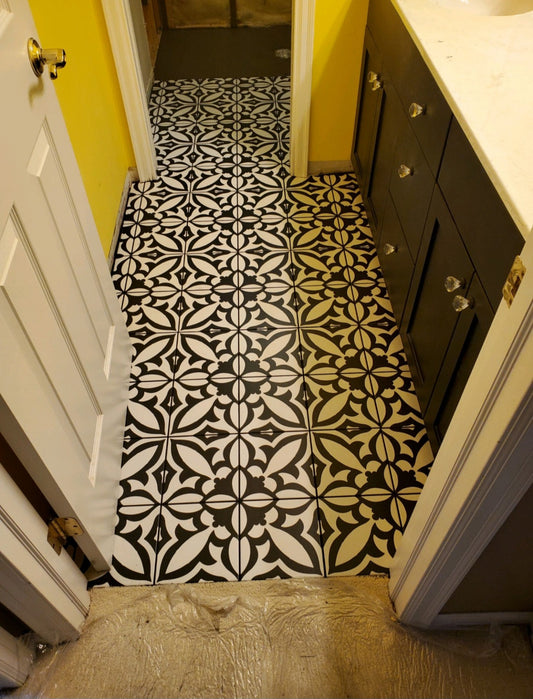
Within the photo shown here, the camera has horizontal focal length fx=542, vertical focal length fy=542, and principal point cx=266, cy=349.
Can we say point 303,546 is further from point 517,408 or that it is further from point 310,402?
point 517,408

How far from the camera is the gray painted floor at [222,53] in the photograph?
3.27 metres

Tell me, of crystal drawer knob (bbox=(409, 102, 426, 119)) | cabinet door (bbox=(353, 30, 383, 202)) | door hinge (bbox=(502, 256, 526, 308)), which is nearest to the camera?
door hinge (bbox=(502, 256, 526, 308))

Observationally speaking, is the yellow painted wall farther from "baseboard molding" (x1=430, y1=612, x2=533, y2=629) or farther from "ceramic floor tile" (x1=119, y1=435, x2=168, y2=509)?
"baseboard molding" (x1=430, y1=612, x2=533, y2=629)

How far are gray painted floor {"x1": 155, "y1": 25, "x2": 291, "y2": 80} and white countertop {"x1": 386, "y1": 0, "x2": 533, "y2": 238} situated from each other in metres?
1.94

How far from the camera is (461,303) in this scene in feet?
3.74

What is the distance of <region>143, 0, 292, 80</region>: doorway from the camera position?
3.30 metres

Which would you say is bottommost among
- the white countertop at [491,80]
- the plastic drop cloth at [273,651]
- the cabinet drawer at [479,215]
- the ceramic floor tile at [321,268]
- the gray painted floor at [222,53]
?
the plastic drop cloth at [273,651]

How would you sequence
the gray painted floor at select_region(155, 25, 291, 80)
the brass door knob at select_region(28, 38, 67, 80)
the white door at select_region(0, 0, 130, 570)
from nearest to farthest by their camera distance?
the white door at select_region(0, 0, 130, 570) → the brass door knob at select_region(28, 38, 67, 80) → the gray painted floor at select_region(155, 25, 291, 80)

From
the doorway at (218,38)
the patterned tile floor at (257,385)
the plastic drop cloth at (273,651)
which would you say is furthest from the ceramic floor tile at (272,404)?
the doorway at (218,38)

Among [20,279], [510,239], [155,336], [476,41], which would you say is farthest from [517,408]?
[155,336]

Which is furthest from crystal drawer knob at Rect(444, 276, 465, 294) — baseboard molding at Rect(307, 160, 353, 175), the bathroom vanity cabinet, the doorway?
the doorway

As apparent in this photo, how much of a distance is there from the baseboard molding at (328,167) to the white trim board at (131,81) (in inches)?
28.6

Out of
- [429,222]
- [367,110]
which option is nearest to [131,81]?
[367,110]

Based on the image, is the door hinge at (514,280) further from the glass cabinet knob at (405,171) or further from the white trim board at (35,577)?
the glass cabinet knob at (405,171)
